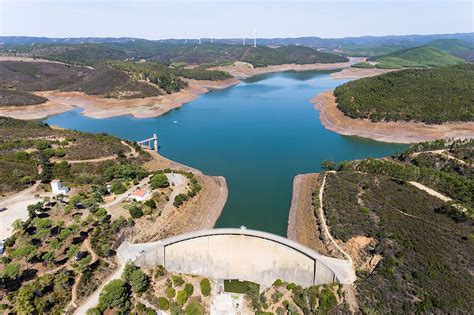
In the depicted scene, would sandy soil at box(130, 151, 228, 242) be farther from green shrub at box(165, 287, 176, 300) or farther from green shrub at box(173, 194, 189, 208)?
green shrub at box(165, 287, 176, 300)

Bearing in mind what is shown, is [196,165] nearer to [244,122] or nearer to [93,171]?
[93,171]

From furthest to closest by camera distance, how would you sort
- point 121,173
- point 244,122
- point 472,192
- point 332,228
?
1. point 244,122
2. point 121,173
3. point 472,192
4. point 332,228

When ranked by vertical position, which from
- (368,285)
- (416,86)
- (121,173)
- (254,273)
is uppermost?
(416,86)

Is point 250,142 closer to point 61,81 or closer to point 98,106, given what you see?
point 98,106

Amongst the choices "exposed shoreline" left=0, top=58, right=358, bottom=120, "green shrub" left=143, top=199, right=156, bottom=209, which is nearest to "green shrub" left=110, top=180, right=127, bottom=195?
"green shrub" left=143, top=199, right=156, bottom=209

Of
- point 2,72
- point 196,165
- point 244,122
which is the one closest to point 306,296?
point 196,165

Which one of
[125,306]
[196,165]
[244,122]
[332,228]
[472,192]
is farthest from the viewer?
[244,122]
